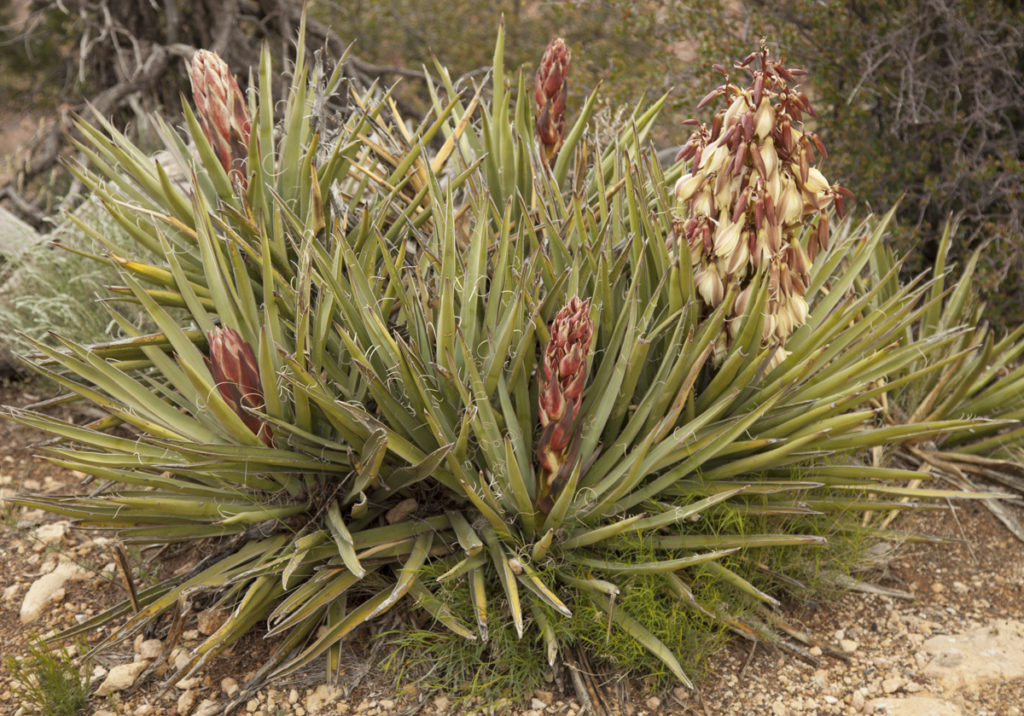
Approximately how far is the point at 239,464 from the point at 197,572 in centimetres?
45

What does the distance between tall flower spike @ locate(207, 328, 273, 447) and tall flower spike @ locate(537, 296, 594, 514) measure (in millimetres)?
682

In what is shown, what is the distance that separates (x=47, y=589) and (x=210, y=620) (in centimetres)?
62

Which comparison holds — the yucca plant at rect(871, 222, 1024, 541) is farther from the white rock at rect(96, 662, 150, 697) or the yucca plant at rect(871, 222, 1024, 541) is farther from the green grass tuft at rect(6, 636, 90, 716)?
the green grass tuft at rect(6, 636, 90, 716)

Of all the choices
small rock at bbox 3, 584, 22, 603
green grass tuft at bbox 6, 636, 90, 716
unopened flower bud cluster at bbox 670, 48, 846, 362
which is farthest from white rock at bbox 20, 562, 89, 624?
unopened flower bud cluster at bbox 670, 48, 846, 362

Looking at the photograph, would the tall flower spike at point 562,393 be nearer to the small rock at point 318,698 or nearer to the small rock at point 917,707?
the small rock at point 318,698

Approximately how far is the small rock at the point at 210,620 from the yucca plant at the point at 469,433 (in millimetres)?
66

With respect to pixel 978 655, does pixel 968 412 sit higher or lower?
higher

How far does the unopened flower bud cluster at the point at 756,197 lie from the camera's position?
2.07 metres

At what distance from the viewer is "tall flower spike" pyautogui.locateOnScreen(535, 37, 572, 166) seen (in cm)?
280

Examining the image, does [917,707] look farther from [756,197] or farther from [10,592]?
[10,592]

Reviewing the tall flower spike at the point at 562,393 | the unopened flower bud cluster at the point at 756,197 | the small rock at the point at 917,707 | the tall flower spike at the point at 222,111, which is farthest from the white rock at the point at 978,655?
the tall flower spike at the point at 222,111

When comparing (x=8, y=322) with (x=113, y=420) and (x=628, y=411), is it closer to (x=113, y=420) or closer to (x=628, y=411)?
(x=113, y=420)

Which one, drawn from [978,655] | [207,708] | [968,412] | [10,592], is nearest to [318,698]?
[207,708]

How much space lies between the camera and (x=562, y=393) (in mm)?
1979
